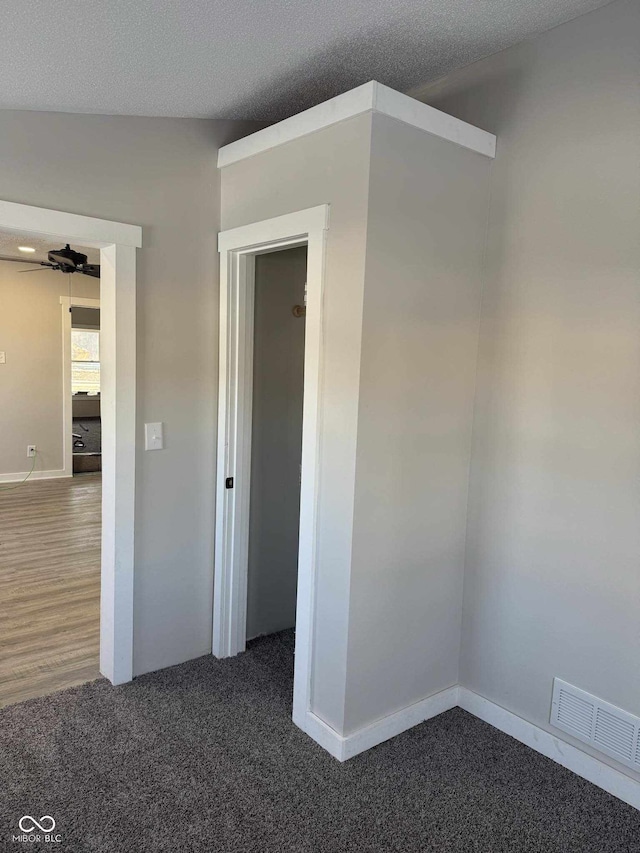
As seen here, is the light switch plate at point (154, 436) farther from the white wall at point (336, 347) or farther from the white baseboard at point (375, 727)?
the white baseboard at point (375, 727)

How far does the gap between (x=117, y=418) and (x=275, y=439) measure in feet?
3.01

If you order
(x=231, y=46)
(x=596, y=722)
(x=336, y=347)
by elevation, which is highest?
(x=231, y=46)

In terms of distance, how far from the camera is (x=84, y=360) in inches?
423

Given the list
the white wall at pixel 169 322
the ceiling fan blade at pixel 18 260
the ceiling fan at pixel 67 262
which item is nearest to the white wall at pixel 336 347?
the white wall at pixel 169 322

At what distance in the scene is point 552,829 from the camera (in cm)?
200

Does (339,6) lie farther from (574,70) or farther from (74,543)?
(74,543)

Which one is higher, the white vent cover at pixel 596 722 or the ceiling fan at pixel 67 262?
the ceiling fan at pixel 67 262

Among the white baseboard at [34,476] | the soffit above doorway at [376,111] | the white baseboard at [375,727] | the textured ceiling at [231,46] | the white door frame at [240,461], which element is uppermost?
the textured ceiling at [231,46]

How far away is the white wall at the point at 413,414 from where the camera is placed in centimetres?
225

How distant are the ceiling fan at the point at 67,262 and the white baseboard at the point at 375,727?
4.21 m

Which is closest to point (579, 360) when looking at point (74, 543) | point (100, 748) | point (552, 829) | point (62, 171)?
point (552, 829)

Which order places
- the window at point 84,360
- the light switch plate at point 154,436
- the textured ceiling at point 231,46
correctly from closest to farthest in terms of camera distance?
the textured ceiling at point 231,46 < the light switch plate at point 154,436 < the window at point 84,360

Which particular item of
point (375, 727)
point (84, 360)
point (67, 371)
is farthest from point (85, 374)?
point (375, 727)

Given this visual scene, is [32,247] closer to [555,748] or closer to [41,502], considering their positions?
[41,502]
